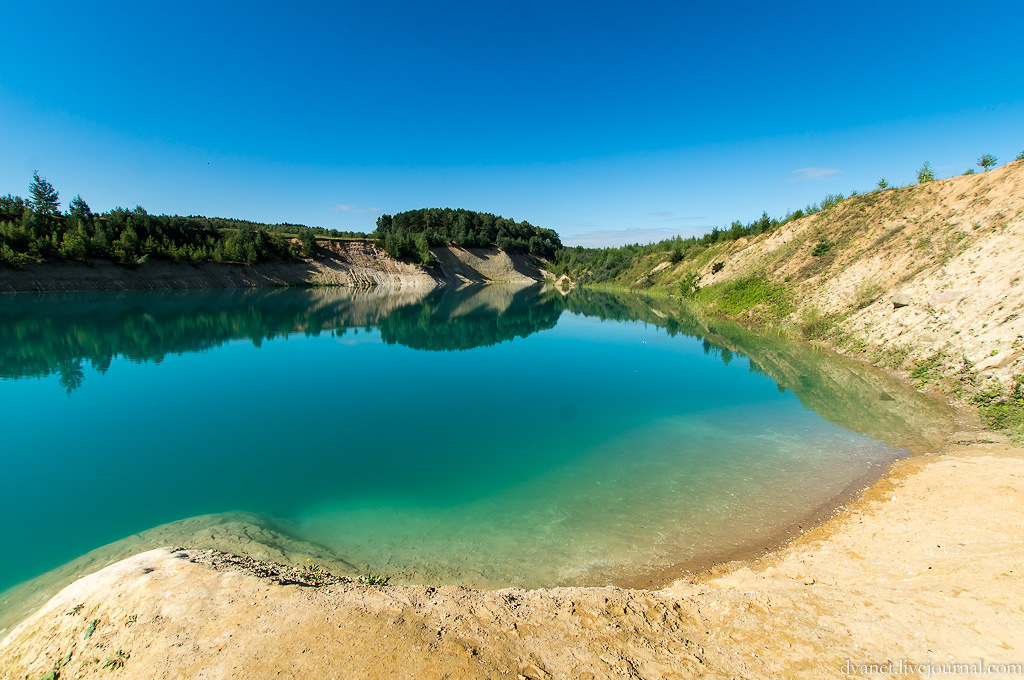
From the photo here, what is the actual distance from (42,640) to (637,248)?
330 ft

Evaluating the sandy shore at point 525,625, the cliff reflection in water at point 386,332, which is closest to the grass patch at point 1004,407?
the cliff reflection in water at point 386,332

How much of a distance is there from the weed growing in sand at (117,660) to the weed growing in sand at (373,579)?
2.59 m

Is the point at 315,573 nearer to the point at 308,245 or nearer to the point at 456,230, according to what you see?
the point at 308,245

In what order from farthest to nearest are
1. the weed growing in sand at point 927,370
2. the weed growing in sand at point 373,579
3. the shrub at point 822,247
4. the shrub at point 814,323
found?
the shrub at point 822,247 < the shrub at point 814,323 < the weed growing in sand at point 927,370 < the weed growing in sand at point 373,579

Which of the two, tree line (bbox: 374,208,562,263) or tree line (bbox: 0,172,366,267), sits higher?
tree line (bbox: 374,208,562,263)

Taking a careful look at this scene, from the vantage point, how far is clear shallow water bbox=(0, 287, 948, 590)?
8039 millimetres

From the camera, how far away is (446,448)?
12.0 meters

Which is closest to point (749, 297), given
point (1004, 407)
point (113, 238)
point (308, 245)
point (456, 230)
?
point (1004, 407)

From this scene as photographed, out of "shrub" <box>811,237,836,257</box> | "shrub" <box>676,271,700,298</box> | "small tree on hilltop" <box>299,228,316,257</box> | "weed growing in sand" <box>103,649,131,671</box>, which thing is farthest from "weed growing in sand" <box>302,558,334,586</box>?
"small tree on hilltop" <box>299,228,316,257</box>

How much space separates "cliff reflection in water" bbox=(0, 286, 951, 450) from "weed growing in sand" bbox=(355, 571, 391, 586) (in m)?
13.8

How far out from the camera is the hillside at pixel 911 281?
1744 cm

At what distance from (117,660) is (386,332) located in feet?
95.4

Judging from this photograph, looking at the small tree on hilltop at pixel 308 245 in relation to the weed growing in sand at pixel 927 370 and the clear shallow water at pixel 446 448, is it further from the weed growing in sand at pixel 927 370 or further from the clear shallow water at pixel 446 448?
the weed growing in sand at pixel 927 370

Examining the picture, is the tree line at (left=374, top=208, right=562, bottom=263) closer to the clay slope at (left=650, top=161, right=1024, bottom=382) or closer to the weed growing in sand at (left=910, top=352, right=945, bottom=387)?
the clay slope at (left=650, top=161, right=1024, bottom=382)
